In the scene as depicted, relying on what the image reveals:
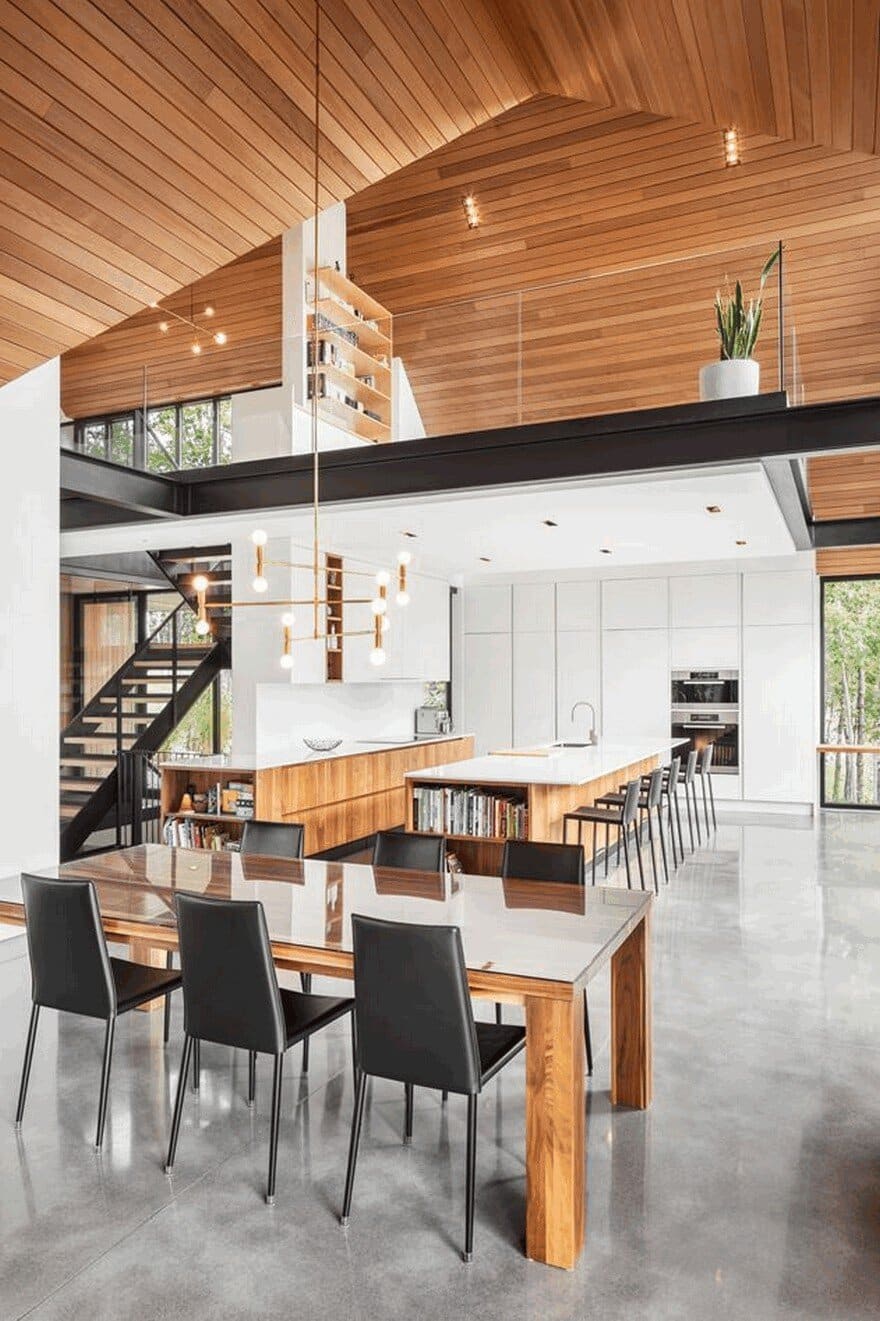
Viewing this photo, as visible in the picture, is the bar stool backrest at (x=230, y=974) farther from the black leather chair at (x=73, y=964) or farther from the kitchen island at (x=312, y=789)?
the kitchen island at (x=312, y=789)

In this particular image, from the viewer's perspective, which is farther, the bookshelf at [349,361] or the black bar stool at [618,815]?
the bookshelf at [349,361]

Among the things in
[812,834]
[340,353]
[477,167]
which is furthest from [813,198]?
[812,834]

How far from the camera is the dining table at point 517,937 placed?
238 cm

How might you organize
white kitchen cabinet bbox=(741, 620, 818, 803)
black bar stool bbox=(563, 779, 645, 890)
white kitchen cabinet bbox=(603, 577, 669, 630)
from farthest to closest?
white kitchen cabinet bbox=(603, 577, 669, 630)
white kitchen cabinet bbox=(741, 620, 818, 803)
black bar stool bbox=(563, 779, 645, 890)

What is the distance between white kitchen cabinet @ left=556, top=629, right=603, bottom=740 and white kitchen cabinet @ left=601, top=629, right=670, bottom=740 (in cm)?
12

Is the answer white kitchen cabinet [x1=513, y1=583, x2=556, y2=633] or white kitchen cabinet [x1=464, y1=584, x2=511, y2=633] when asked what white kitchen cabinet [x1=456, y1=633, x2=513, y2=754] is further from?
white kitchen cabinet [x1=513, y1=583, x2=556, y2=633]

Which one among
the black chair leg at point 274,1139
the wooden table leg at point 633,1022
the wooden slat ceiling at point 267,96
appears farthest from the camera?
the wooden slat ceiling at point 267,96

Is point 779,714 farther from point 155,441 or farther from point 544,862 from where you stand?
point 155,441

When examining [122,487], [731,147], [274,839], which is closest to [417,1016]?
[274,839]

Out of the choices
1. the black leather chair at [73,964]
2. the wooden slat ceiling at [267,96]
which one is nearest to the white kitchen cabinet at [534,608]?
the wooden slat ceiling at [267,96]

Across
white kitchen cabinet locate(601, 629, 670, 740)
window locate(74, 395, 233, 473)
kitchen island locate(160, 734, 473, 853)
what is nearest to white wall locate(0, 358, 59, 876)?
window locate(74, 395, 233, 473)

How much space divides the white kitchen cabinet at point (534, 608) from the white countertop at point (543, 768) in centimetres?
306

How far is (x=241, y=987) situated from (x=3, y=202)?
3322 mm

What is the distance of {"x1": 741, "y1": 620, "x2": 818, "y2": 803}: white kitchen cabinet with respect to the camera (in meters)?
9.52
